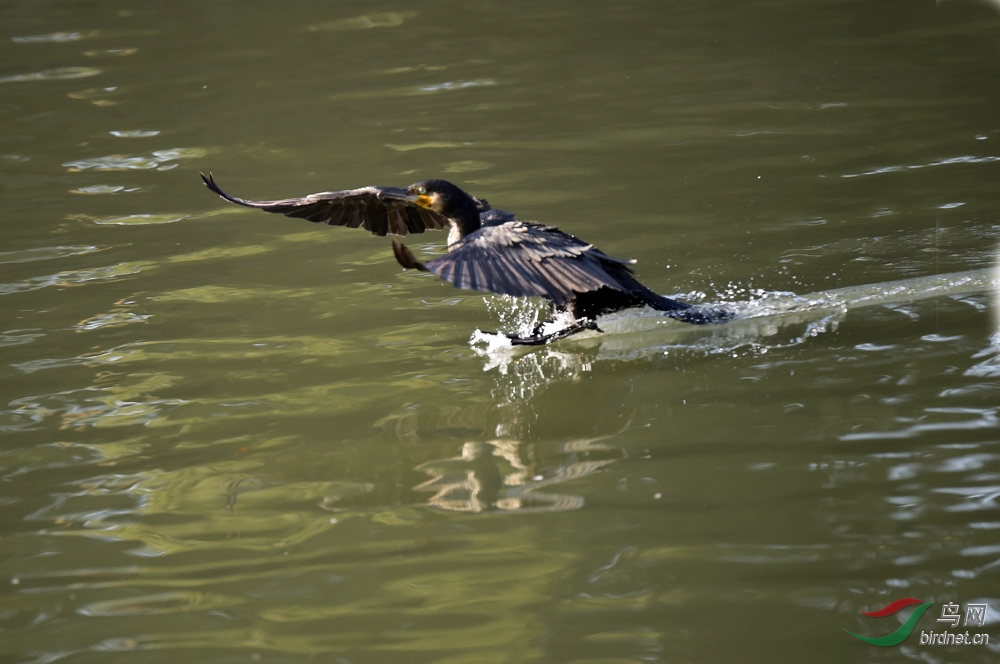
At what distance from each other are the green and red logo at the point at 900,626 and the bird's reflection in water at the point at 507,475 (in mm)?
1167

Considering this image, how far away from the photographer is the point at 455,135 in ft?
28.9

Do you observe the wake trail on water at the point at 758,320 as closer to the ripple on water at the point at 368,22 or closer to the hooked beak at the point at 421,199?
the hooked beak at the point at 421,199

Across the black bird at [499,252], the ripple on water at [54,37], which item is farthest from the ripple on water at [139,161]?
the ripple on water at [54,37]

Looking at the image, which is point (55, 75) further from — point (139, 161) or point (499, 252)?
point (499, 252)

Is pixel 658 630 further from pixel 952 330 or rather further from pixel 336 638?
pixel 952 330

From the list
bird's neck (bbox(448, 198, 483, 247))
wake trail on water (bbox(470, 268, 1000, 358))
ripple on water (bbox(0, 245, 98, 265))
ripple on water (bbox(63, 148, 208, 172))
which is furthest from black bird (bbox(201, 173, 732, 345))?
ripple on water (bbox(63, 148, 208, 172))

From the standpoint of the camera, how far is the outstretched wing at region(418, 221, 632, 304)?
3994 millimetres

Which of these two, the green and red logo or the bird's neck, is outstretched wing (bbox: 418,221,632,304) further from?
the green and red logo

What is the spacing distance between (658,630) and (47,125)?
900 cm

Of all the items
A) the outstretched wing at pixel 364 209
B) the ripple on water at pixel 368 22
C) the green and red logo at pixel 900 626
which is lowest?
the green and red logo at pixel 900 626

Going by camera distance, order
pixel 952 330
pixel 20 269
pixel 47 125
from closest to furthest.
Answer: pixel 952 330 → pixel 20 269 → pixel 47 125

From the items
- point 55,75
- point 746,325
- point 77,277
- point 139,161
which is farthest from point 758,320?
point 55,75

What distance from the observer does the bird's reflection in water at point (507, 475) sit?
3826 millimetres

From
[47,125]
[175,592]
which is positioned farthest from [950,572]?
[47,125]
